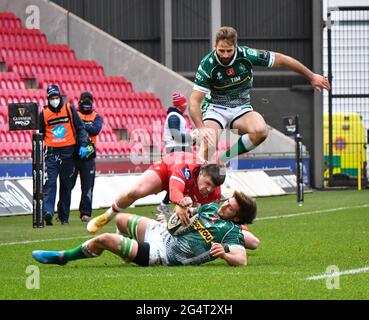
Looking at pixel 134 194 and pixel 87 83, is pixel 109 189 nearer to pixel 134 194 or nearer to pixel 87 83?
pixel 87 83

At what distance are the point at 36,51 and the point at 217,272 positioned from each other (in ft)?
71.3

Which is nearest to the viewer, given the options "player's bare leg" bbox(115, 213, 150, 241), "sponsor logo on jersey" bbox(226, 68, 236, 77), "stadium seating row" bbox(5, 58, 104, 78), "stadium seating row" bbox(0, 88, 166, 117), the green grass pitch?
the green grass pitch

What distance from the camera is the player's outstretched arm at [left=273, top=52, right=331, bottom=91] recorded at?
46.4 ft

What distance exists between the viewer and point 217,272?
35.8 ft

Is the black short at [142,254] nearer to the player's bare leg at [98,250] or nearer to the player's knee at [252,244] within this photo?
the player's bare leg at [98,250]

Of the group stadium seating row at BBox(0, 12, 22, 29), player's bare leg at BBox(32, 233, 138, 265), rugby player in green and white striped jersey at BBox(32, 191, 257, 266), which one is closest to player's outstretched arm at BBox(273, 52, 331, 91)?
rugby player in green and white striped jersey at BBox(32, 191, 257, 266)

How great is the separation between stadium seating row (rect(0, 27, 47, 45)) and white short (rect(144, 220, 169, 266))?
20.2 meters

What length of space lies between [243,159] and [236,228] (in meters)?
20.5

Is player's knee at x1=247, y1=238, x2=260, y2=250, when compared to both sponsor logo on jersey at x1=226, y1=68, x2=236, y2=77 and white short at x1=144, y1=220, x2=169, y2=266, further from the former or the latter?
sponsor logo on jersey at x1=226, y1=68, x2=236, y2=77

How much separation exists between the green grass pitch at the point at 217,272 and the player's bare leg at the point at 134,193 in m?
0.47

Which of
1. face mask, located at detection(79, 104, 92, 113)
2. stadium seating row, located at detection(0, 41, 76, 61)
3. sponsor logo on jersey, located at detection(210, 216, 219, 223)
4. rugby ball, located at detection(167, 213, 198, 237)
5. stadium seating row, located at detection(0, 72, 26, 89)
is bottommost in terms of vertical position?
rugby ball, located at detection(167, 213, 198, 237)

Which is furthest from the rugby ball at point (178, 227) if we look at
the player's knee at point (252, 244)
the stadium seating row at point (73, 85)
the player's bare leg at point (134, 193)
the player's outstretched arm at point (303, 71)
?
the stadium seating row at point (73, 85)

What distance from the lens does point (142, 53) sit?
118ft

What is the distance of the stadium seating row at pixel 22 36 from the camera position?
103 ft
